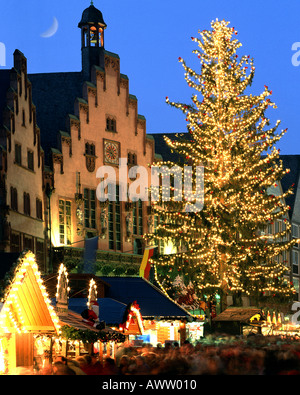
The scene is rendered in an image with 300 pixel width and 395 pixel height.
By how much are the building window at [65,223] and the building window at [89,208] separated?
1792 mm

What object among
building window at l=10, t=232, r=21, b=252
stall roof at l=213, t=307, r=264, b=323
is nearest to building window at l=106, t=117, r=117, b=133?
building window at l=10, t=232, r=21, b=252

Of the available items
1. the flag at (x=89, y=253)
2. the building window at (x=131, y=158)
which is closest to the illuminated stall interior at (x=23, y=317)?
the flag at (x=89, y=253)

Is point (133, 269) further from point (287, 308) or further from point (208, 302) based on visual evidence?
point (287, 308)

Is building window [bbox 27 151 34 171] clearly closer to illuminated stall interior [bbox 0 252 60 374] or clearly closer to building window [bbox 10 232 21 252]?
building window [bbox 10 232 21 252]

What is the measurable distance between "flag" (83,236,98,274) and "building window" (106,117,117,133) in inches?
346

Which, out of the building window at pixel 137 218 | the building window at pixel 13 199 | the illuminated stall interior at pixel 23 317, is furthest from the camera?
the building window at pixel 137 218

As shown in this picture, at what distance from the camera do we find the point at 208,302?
51.8 metres

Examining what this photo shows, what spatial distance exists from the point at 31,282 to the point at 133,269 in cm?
4433

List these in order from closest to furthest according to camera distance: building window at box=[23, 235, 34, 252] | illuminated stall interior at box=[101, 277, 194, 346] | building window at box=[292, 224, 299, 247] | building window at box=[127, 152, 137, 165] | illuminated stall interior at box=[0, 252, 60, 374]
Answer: illuminated stall interior at box=[0, 252, 60, 374]
illuminated stall interior at box=[101, 277, 194, 346]
building window at box=[23, 235, 34, 252]
building window at box=[127, 152, 137, 165]
building window at box=[292, 224, 299, 247]

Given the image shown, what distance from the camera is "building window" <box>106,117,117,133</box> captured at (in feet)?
209

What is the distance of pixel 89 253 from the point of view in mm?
58781

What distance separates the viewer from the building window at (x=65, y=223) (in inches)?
2314

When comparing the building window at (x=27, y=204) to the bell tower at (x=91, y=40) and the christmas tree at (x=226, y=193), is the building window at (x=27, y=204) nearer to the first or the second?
the christmas tree at (x=226, y=193)
